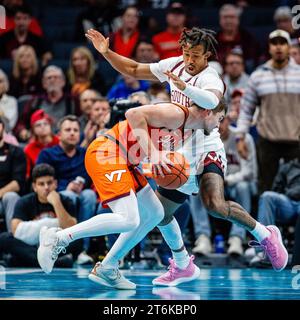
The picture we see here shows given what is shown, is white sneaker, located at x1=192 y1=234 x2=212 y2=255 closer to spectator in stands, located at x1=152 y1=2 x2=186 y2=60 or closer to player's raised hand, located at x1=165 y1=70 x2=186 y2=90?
spectator in stands, located at x1=152 y1=2 x2=186 y2=60

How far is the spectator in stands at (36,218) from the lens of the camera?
9125mm

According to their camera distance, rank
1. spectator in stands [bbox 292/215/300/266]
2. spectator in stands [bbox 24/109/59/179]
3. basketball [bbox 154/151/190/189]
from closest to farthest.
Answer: basketball [bbox 154/151/190/189] < spectator in stands [bbox 292/215/300/266] < spectator in stands [bbox 24/109/59/179]

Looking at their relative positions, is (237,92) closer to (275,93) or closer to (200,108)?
(275,93)

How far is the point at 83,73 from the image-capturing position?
11477 millimetres

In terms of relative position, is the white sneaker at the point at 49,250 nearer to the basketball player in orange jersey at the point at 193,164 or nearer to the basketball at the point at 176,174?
the basketball player in orange jersey at the point at 193,164

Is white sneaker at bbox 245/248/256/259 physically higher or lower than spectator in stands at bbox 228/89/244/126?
lower

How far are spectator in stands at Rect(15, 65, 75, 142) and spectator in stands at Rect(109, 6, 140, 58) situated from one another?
3.67 feet

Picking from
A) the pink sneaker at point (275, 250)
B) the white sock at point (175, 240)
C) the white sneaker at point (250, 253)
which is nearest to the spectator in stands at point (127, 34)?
the white sneaker at point (250, 253)

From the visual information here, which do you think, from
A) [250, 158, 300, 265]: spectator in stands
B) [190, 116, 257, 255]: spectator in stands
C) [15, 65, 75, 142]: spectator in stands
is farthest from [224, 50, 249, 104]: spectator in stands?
[15, 65, 75, 142]: spectator in stands

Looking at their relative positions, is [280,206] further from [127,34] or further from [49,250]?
[127,34]

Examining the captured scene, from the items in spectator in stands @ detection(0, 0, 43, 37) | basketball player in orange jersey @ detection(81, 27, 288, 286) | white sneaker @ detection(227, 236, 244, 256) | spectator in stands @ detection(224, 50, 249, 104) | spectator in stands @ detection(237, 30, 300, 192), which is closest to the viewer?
basketball player in orange jersey @ detection(81, 27, 288, 286)

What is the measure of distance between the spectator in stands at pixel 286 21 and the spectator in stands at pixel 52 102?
Answer: 2.88m

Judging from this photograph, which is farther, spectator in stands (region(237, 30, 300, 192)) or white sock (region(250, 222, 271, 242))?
spectator in stands (region(237, 30, 300, 192))

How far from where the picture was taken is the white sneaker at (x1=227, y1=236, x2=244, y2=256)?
31.2 ft
